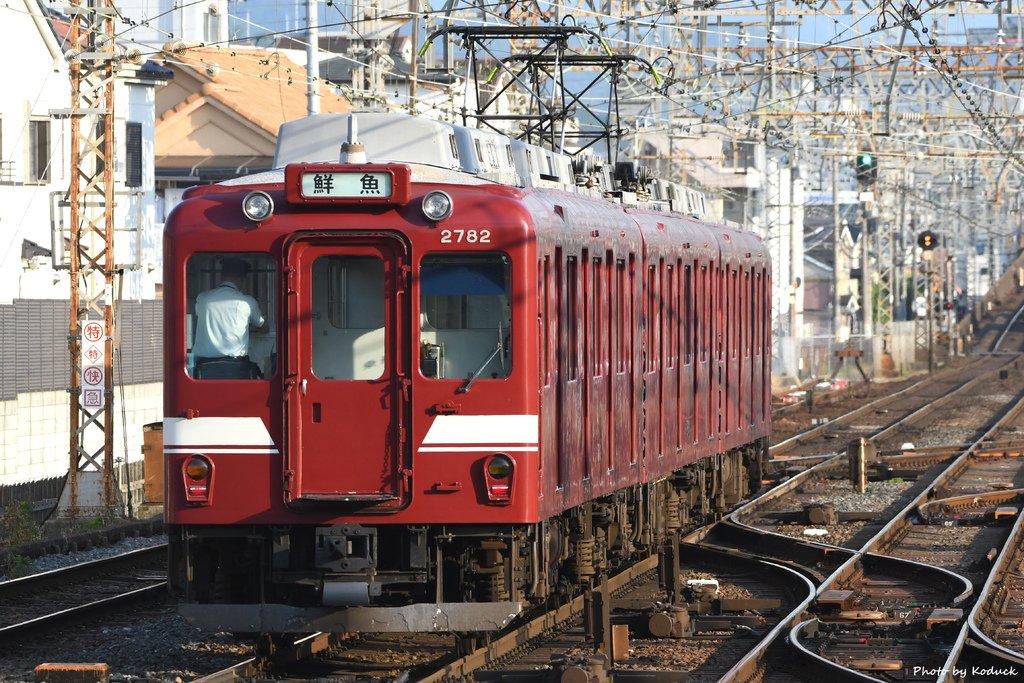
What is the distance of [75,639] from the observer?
468 inches

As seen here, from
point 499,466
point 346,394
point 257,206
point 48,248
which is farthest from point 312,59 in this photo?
point 499,466

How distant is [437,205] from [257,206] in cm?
96

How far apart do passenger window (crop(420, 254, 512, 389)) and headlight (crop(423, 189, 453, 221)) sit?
214 millimetres

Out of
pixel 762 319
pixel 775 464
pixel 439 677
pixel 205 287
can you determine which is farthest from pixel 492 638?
pixel 775 464

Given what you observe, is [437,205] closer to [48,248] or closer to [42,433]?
[42,433]

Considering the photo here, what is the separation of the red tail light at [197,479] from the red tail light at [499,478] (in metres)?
1.48

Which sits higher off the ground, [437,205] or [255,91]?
[255,91]

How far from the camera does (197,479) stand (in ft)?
32.7

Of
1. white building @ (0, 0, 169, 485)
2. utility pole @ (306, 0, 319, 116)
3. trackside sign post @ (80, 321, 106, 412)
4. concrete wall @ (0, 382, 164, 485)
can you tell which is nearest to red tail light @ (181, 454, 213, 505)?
trackside sign post @ (80, 321, 106, 412)

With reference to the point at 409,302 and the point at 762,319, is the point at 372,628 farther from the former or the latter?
the point at 762,319

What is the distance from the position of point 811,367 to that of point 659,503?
35596 millimetres

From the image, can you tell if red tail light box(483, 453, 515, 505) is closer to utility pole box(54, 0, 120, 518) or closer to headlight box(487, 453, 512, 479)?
headlight box(487, 453, 512, 479)

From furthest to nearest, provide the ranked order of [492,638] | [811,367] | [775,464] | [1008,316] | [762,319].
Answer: [1008,316], [811,367], [775,464], [762,319], [492,638]

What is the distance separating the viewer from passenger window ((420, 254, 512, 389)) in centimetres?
985
